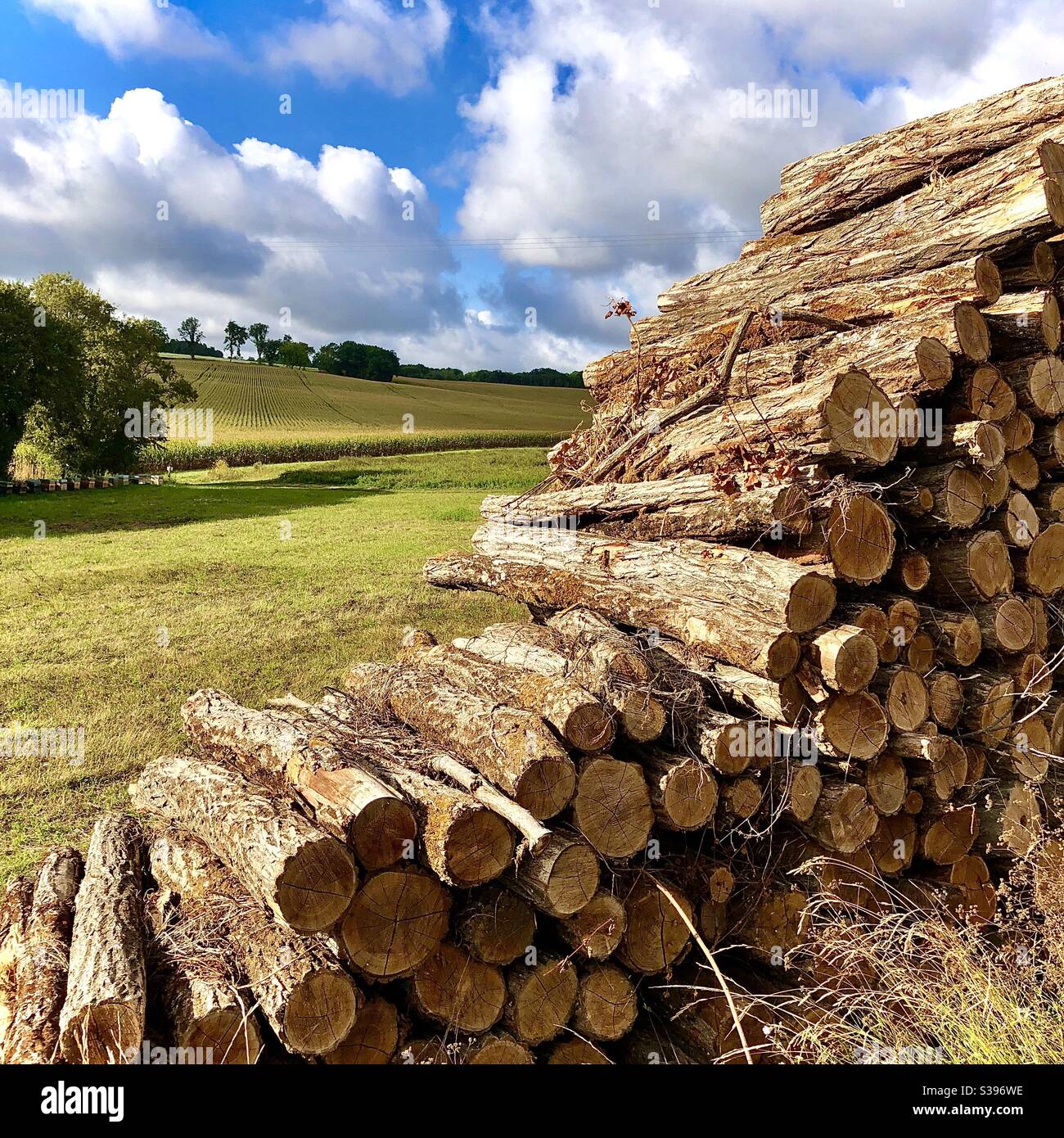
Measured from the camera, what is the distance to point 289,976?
10.9 ft

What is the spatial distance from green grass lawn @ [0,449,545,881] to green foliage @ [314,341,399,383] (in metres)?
83.7

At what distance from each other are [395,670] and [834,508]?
3041mm

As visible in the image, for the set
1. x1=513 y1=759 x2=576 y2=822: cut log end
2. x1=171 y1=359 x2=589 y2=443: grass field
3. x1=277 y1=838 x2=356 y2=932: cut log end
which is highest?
x1=171 y1=359 x2=589 y2=443: grass field

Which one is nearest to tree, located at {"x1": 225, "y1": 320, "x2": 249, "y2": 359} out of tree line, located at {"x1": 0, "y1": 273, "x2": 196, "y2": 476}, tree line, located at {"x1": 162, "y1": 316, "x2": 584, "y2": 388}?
tree line, located at {"x1": 162, "y1": 316, "x2": 584, "y2": 388}

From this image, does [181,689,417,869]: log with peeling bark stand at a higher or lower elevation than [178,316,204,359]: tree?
lower

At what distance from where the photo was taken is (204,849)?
442cm

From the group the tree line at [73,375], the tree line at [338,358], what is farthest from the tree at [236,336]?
the tree line at [73,375]

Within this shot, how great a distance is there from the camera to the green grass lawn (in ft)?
23.2

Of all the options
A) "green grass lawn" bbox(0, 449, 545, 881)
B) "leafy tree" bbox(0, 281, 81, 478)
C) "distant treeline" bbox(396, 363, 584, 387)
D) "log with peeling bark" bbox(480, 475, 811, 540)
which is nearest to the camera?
"log with peeling bark" bbox(480, 475, 811, 540)

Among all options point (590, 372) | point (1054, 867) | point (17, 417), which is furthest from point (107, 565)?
point (17, 417)

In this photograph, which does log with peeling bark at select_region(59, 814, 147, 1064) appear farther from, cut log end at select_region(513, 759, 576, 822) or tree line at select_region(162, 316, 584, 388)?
tree line at select_region(162, 316, 584, 388)

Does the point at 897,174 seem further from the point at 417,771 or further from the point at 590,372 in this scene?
the point at 417,771

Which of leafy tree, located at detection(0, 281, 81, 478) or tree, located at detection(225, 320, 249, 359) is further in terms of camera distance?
tree, located at detection(225, 320, 249, 359)

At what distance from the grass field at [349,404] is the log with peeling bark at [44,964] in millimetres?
45905
